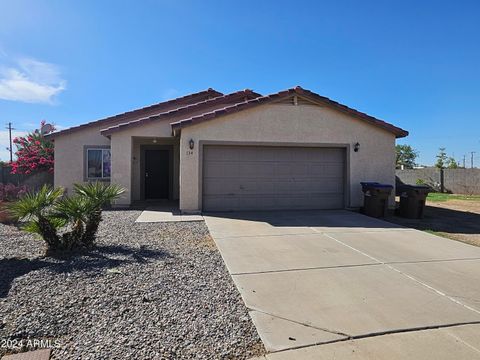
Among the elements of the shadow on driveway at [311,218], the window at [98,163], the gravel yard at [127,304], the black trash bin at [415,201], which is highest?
the window at [98,163]

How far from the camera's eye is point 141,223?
8.92 meters

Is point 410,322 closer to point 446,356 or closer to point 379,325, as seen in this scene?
point 379,325

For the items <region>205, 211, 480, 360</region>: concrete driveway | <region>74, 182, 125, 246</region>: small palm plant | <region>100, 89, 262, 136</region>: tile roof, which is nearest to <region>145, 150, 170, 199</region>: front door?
<region>100, 89, 262, 136</region>: tile roof

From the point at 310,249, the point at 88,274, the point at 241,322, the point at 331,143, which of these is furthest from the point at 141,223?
the point at 331,143

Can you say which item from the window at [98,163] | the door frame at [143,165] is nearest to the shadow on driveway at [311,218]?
the door frame at [143,165]

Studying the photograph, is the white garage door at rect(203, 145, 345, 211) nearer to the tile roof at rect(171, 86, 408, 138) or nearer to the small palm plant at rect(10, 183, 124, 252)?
the tile roof at rect(171, 86, 408, 138)

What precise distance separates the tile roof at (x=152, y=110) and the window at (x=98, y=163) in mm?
1171

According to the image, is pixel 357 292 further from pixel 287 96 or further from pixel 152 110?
pixel 152 110

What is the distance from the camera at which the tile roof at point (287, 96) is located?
34.4 ft

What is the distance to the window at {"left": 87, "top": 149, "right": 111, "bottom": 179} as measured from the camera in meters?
13.8

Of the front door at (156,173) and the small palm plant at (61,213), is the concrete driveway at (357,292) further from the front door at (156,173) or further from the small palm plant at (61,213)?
the front door at (156,173)

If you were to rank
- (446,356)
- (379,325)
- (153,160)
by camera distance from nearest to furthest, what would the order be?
1. (446,356)
2. (379,325)
3. (153,160)

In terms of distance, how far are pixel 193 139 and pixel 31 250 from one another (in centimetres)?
579

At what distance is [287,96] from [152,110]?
6701 mm
